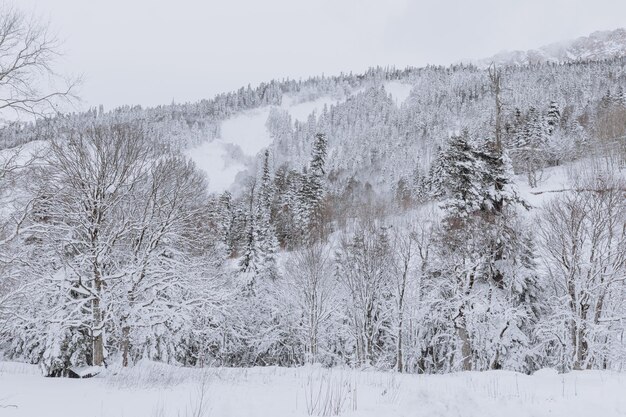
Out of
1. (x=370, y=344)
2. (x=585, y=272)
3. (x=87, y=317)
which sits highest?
(x=585, y=272)

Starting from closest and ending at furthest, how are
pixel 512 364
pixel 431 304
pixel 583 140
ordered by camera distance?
pixel 512 364 < pixel 431 304 < pixel 583 140

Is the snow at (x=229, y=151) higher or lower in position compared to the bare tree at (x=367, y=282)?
higher

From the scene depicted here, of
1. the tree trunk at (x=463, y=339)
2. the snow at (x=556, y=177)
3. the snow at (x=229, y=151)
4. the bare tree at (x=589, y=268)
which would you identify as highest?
the snow at (x=229, y=151)

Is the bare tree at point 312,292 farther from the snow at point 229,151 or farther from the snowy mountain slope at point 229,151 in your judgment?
the snowy mountain slope at point 229,151

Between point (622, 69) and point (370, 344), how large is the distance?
168172mm

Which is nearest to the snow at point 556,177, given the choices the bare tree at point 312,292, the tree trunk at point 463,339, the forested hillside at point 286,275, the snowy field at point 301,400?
the forested hillside at point 286,275

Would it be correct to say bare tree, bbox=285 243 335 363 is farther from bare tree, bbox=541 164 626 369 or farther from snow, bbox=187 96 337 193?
snow, bbox=187 96 337 193

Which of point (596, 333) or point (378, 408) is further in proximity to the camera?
point (596, 333)

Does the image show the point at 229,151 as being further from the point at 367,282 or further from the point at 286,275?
the point at 367,282

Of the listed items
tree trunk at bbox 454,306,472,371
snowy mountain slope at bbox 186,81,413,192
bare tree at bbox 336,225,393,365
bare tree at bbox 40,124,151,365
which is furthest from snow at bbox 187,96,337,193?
bare tree at bbox 40,124,151,365

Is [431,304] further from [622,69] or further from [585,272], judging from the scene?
[622,69]

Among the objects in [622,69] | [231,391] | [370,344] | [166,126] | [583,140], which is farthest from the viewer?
[166,126]

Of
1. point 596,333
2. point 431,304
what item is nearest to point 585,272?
point 596,333

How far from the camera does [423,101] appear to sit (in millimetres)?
172000
